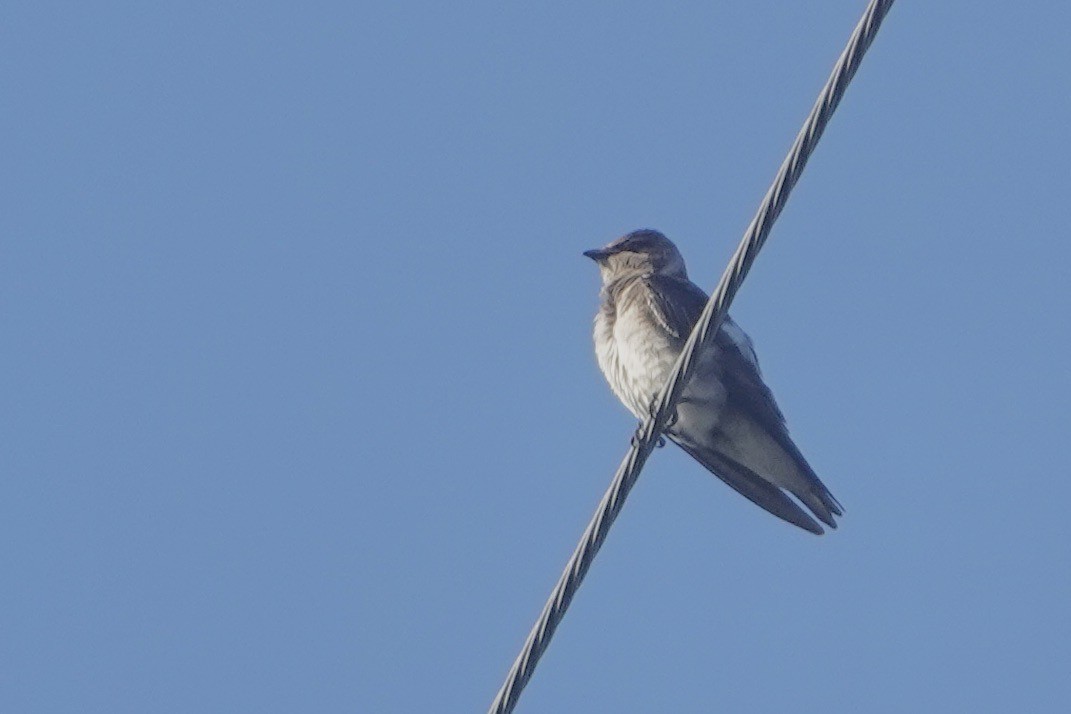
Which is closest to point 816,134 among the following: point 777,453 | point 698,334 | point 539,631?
point 698,334

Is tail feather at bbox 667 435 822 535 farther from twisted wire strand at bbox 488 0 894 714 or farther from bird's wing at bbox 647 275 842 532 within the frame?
twisted wire strand at bbox 488 0 894 714

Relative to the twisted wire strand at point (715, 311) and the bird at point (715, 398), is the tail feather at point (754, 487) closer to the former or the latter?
the bird at point (715, 398)

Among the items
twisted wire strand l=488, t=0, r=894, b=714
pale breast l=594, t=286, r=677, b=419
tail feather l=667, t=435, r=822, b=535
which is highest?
pale breast l=594, t=286, r=677, b=419

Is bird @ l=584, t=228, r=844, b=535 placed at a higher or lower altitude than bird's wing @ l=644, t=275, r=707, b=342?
lower

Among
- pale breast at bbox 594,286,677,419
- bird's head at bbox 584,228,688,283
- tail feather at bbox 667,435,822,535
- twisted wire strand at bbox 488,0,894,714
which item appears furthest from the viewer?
bird's head at bbox 584,228,688,283

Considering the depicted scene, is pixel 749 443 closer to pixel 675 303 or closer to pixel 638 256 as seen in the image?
pixel 675 303

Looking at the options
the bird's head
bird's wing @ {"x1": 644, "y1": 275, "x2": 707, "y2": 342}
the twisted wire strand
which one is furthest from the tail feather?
the twisted wire strand
